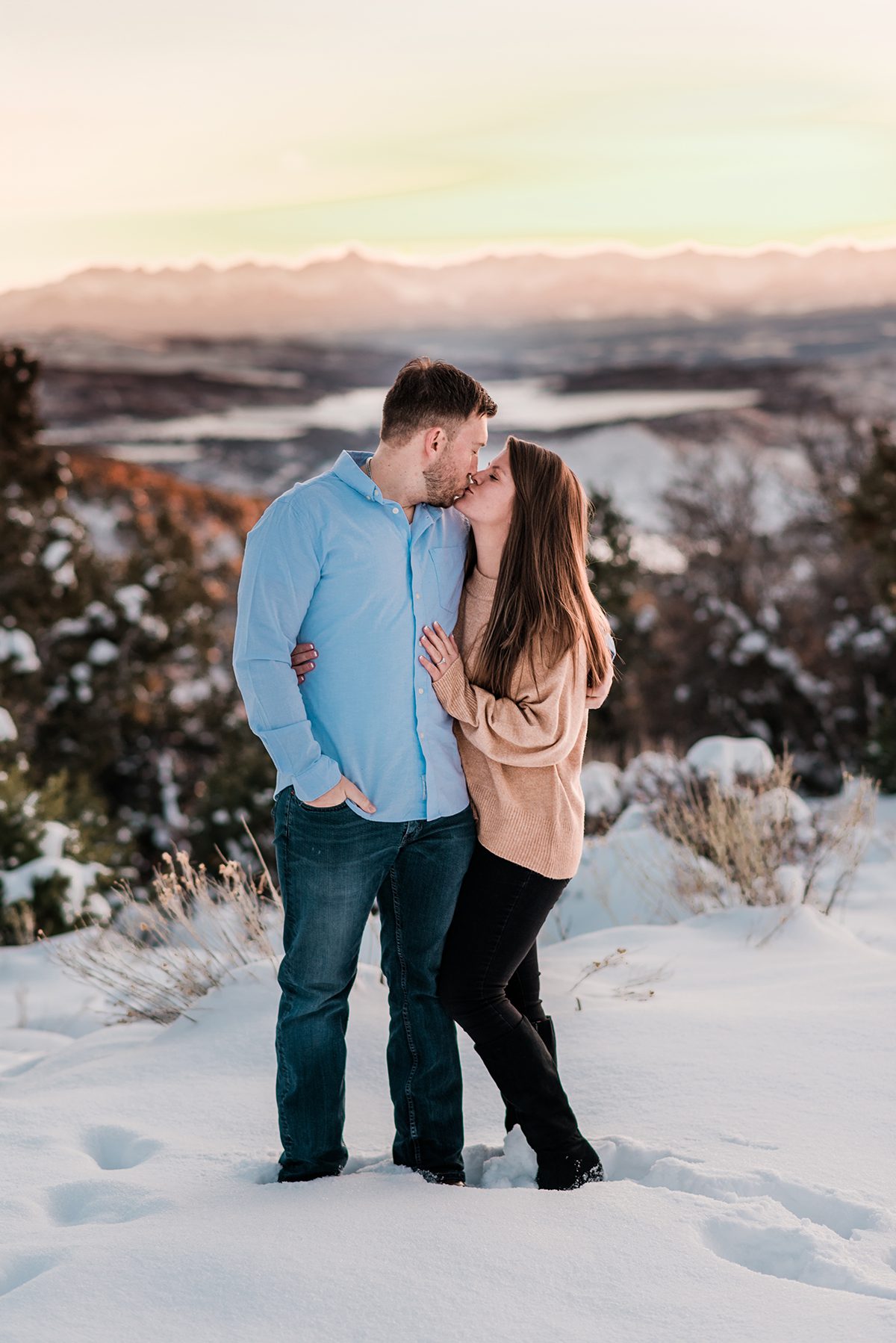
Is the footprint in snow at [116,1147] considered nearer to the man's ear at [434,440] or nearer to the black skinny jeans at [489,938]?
the black skinny jeans at [489,938]

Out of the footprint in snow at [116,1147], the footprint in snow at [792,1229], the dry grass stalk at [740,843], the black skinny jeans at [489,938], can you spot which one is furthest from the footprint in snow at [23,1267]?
the dry grass stalk at [740,843]

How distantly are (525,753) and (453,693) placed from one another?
0.21 meters

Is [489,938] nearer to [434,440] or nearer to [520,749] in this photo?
[520,749]

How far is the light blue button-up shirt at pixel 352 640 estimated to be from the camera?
8.38 ft

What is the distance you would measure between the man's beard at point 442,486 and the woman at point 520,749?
0.03 metres

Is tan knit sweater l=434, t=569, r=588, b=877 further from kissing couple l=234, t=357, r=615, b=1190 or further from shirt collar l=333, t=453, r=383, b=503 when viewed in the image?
shirt collar l=333, t=453, r=383, b=503

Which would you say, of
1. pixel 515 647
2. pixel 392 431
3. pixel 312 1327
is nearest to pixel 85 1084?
pixel 312 1327

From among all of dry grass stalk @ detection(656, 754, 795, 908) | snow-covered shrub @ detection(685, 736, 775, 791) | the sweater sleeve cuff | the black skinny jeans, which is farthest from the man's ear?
snow-covered shrub @ detection(685, 736, 775, 791)

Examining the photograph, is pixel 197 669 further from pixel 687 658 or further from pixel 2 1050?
pixel 2 1050

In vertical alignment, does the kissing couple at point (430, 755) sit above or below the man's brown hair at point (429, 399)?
below

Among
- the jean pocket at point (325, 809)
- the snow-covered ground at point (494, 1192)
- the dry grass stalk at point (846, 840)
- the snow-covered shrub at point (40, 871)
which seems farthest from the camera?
the snow-covered shrub at point (40, 871)

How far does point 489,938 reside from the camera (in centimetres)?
272

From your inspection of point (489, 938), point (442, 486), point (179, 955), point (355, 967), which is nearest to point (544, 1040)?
point (489, 938)

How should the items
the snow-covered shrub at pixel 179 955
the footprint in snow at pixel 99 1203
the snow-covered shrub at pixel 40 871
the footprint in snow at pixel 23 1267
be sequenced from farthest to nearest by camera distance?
the snow-covered shrub at pixel 40 871
the snow-covered shrub at pixel 179 955
the footprint in snow at pixel 99 1203
the footprint in snow at pixel 23 1267
